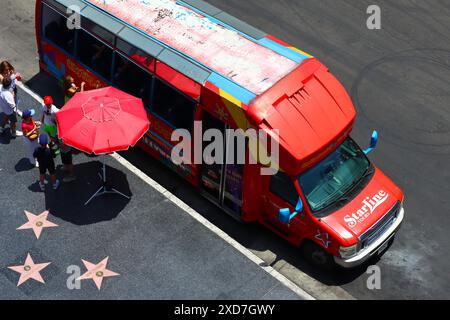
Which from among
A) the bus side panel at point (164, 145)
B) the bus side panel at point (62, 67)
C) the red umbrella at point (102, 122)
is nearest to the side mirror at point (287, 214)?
the bus side panel at point (164, 145)

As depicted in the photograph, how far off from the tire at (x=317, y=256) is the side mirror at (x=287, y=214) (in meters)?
0.82

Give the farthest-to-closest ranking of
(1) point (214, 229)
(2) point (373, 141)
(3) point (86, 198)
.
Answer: (3) point (86, 198) → (2) point (373, 141) → (1) point (214, 229)

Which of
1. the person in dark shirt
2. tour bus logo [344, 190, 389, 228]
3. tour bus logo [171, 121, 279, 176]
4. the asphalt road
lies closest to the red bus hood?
tour bus logo [344, 190, 389, 228]

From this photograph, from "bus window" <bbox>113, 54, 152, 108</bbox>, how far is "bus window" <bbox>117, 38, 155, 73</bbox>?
199 mm

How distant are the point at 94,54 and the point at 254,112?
510 cm

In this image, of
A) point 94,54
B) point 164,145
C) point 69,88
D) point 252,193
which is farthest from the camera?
point 94,54

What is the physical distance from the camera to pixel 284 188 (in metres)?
15.7

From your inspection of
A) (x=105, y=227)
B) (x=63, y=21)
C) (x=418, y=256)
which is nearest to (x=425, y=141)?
(x=418, y=256)

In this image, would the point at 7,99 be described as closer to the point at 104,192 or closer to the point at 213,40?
the point at 104,192

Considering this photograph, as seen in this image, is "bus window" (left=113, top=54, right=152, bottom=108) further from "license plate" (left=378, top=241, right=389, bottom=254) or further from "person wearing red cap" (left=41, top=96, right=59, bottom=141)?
"license plate" (left=378, top=241, right=389, bottom=254)

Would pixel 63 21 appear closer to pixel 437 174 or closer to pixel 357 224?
pixel 357 224

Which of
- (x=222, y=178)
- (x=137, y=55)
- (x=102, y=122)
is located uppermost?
(x=137, y=55)

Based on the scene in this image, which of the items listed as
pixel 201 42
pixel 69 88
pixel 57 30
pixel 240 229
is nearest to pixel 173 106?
pixel 201 42

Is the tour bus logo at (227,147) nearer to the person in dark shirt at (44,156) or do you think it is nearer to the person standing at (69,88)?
the person in dark shirt at (44,156)
